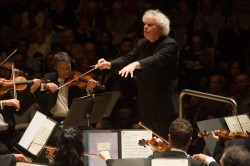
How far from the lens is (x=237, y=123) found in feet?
16.6

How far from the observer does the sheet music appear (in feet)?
16.5

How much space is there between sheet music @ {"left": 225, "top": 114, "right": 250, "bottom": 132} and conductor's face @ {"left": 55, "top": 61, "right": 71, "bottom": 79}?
2024 mm

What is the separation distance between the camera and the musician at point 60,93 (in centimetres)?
630

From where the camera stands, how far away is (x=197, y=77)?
7.68 metres

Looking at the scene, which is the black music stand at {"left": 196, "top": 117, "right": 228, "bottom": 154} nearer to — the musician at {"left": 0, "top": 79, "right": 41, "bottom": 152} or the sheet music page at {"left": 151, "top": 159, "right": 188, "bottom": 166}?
the sheet music page at {"left": 151, "top": 159, "right": 188, "bottom": 166}

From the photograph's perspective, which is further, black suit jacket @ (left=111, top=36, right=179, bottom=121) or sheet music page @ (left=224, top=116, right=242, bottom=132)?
black suit jacket @ (left=111, top=36, right=179, bottom=121)

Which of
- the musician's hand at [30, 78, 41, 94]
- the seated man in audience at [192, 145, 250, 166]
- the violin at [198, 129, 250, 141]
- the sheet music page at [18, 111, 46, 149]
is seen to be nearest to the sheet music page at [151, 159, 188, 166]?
the seated man in audience at [192, 145, 250, 166]

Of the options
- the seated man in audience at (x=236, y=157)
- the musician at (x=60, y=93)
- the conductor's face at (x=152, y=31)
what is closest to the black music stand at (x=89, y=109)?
the musician at (x=60, y=93)

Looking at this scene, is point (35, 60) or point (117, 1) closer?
point (35, 60)

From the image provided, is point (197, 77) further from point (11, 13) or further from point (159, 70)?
point (11, 13)

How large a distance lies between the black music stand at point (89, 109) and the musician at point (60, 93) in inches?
21.8

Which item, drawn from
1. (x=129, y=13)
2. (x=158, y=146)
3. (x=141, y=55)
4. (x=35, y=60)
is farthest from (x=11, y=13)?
(x=158, y=146)

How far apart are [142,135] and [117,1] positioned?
4.30 m

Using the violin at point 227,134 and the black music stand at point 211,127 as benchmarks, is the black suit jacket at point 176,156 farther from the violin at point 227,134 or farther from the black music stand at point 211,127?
the black music stand at point 211,127
